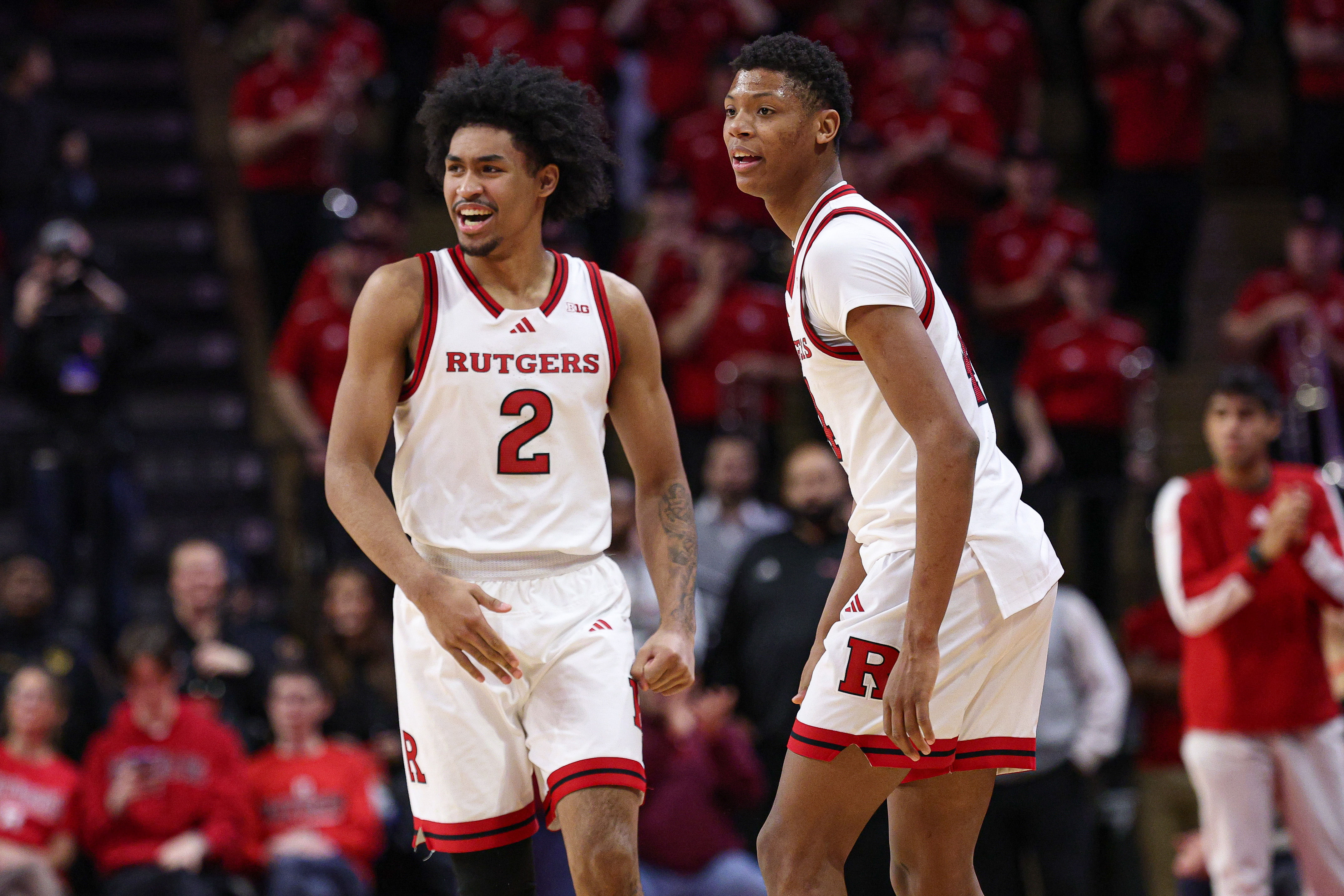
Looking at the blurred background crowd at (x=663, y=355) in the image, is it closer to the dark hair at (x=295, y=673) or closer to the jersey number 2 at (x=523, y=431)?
the dark hair at (x=295, y=673)

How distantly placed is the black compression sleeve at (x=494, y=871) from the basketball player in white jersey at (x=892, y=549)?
72 cm

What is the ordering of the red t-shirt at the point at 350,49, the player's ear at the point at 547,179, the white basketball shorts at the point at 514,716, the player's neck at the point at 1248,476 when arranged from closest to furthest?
the white basketball shorts at the point at 514,716
the player's ear at the point at 547,179
the player's neck at the point at 1248,476
the red t-shirt at the point at 350,49

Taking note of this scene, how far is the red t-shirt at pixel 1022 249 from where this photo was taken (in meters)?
9.70

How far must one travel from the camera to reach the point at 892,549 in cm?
362

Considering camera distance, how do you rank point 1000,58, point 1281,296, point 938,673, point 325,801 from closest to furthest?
point 938,673
point 325,801
point 1281,296
point 1000,58

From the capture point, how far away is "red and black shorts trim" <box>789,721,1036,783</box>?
354 cm

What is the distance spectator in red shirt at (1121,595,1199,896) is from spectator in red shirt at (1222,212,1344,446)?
1.72m

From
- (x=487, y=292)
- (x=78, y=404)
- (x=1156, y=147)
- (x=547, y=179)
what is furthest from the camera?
(x=1156, y=147)

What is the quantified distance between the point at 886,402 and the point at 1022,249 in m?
6.52

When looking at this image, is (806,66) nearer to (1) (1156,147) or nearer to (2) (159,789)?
(2) (159,789)

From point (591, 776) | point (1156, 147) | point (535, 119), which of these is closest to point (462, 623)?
point (591, 776)

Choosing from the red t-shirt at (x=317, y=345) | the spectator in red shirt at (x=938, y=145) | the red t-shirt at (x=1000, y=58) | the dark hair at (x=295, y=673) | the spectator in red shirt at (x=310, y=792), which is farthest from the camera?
the red t-shirt at (x=1000, y=58)

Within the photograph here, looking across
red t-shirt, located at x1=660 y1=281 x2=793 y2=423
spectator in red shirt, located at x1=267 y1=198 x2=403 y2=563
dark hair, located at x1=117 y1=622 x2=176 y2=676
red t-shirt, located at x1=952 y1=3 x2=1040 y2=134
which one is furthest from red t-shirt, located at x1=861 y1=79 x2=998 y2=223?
dark hair, located at x1=117 y1=622 x2=176 y2=676

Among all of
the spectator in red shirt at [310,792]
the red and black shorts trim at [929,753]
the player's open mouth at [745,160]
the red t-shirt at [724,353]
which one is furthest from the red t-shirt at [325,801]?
the player's open mouth at [745,160]
